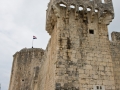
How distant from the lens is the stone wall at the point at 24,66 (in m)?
19.7

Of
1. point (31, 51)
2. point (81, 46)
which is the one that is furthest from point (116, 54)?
point (31, 51)

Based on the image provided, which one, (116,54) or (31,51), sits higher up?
(31,51)

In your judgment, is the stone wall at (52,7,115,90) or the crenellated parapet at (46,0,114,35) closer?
the stone wall at (52,7,115,90)

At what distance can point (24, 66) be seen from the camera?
2044 centimetres

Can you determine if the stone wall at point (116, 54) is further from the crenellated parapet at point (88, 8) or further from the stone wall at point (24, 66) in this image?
the stone wall at point (24, 66)

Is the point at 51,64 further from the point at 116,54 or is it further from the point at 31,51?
the point at 31,51

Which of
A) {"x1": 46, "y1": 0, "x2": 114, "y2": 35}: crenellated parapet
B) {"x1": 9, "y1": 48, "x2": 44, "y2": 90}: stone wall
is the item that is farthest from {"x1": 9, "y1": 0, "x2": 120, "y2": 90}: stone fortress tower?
{"x1": 9, "y1": 48, "x2": 44, "y2": 90}: stone wall

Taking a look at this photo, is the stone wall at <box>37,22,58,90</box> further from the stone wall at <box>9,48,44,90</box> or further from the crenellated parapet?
the stone wall at <box>9,48,44,90</box>

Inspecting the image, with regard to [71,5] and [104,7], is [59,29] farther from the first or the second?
[104,7]

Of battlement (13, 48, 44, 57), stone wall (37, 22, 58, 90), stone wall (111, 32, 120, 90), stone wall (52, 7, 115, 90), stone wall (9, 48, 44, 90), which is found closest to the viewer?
stone wall (52, 7, 115, 90)

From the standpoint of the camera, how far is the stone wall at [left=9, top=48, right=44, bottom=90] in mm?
19703

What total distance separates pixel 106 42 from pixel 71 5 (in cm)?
223

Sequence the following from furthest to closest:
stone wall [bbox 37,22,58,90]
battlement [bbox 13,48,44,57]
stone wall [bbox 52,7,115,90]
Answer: battlement [bbox 13,48,44,57], stone wall [bbox 37,22,58,90], stone wall [bbox 52,7,115,90]

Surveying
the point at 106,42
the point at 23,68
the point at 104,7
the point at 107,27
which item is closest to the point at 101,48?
the point at 106,42
